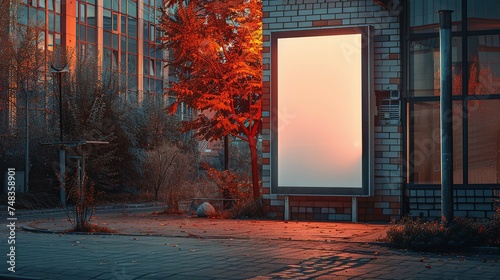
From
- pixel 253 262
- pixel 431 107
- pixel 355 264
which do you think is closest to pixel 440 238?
pixel 355 264

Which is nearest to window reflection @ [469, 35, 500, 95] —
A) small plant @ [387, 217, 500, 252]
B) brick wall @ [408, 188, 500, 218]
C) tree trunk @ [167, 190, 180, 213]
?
brick wall @ [408, 188, 500, 218]

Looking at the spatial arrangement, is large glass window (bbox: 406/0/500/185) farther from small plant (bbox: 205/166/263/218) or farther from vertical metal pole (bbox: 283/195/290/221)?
small plant (bbox: 205/166/263/218)

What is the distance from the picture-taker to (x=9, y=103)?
3862 cm

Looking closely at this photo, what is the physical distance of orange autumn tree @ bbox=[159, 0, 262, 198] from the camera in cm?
2325

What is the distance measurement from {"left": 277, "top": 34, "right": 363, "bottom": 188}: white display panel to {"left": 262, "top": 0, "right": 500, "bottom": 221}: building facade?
111 mm

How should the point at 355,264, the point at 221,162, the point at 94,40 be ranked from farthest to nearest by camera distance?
the point at 94,40
the point at 221,162
the point at 355,264

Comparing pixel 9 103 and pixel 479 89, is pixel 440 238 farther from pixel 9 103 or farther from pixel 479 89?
pixel 9 103

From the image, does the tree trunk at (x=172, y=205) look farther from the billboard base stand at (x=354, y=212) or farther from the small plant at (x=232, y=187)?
the billboard base stand at (x=354, y=212)

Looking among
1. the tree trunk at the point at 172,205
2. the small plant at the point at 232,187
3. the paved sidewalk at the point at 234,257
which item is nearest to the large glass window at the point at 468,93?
the paved sidewalk at the point at 234,257

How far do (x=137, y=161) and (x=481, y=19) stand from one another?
888 inches

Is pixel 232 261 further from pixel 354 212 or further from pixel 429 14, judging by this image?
pixel 429 14

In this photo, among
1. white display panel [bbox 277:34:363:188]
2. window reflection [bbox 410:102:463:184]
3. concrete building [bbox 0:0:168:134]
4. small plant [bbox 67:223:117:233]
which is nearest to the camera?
small plant [bbox 67:223:117:233]

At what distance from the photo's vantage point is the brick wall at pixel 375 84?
19.4m

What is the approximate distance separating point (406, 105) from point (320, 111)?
82.8 inches
